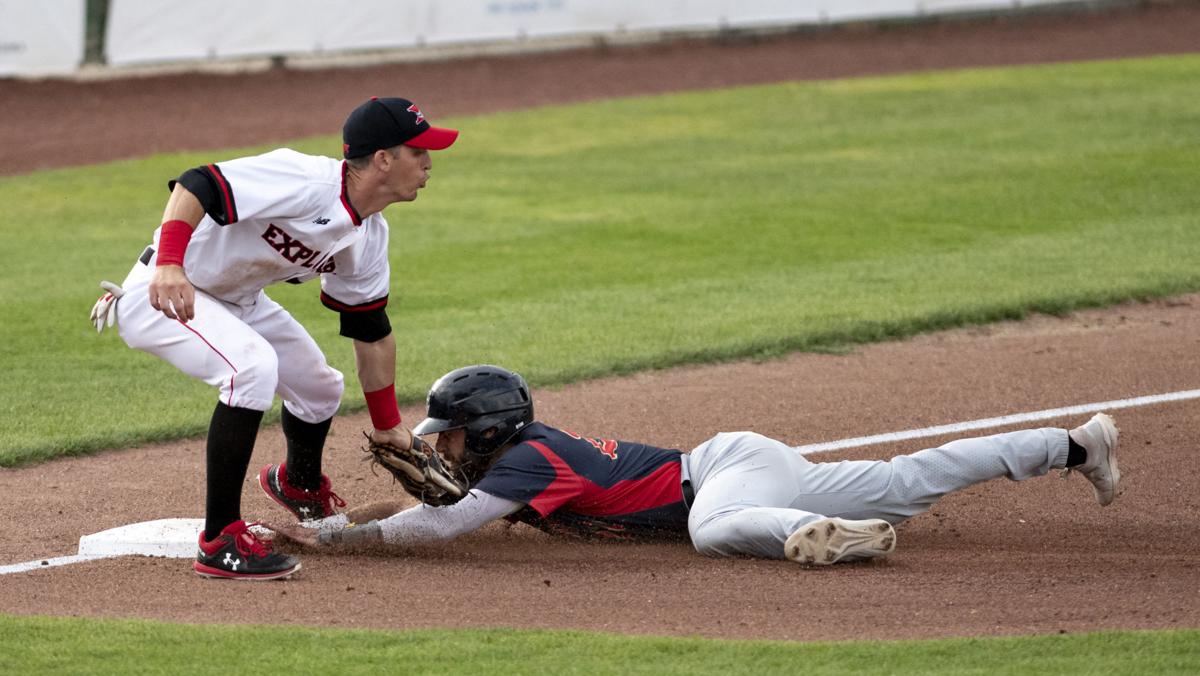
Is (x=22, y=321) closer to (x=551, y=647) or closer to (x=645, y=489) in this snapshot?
(x=645, y=489)

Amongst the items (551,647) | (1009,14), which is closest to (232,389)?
(551,647)

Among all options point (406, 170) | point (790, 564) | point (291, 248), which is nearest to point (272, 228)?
point (291, 248)

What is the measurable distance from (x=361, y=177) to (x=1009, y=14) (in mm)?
19913

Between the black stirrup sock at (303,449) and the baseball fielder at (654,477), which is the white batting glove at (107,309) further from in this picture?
the baseball fielder at (654,477)

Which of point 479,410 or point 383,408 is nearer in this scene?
point 479,410

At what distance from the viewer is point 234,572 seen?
17.4 feet

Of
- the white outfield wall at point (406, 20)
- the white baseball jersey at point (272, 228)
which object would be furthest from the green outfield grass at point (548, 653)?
the white outfield wall at point (406, 20)

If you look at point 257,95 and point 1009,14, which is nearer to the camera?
point 257,95

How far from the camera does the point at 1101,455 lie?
5777 millimetres

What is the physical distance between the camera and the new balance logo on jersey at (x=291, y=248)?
534 centimetres

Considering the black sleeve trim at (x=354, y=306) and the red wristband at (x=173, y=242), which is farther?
the black sleeve trim at (x=354, y=306)

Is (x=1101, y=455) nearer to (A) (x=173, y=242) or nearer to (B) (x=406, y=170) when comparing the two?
(B) (x=406, y=170)

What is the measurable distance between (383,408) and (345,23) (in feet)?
50.5

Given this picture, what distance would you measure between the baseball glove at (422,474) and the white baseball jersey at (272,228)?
2.40 feet
